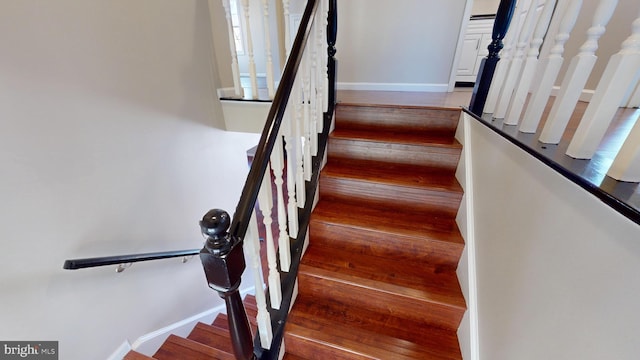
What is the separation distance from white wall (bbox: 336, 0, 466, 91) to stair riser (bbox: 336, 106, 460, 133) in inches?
47.6

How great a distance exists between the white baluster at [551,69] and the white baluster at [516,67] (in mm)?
130

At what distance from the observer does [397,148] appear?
5.13 ft

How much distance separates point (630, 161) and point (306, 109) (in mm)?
1079

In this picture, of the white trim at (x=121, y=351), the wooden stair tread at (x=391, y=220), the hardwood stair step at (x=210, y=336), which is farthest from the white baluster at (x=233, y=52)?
the hardwood stair step at (x=210, y=336)

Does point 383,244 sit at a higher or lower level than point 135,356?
higher

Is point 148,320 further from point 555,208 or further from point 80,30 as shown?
point 555,208

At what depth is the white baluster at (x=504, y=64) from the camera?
1.10 m

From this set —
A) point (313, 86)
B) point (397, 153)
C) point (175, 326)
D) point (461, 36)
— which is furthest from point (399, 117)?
point (175, 326)

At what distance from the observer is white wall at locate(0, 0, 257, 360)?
3.13ft

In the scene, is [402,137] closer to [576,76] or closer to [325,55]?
[325,55]


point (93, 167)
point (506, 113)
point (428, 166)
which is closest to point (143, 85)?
point (93, 167)

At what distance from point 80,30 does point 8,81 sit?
375 mm

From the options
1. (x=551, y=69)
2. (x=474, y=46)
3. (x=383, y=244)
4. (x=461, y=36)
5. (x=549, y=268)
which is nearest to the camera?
(x=549, y=268)

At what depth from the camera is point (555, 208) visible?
680 mm
